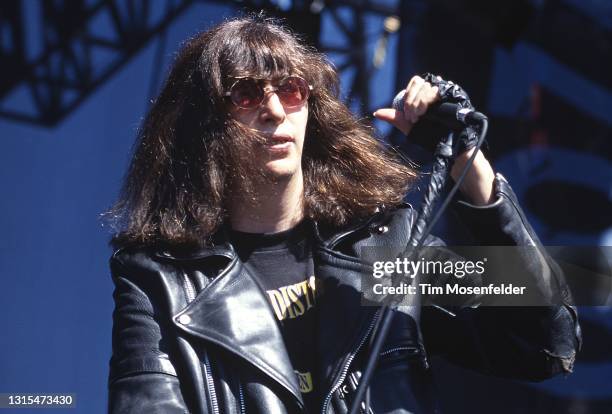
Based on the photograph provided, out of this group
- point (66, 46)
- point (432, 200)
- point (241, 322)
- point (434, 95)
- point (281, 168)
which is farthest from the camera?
point (66, 46)

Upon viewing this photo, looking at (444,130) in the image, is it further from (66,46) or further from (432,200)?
(66,46)

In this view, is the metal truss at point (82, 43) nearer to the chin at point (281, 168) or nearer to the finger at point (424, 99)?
the chin at point (281, 168)

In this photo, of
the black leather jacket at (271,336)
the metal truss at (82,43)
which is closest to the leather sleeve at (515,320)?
the black leather jacket at (271,336)

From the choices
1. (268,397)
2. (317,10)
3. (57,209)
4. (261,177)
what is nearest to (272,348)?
(268,397)

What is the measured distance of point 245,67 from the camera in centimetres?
172

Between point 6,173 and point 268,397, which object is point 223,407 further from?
point 6,173

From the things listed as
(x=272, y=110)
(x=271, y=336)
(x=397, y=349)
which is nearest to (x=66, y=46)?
(x=272, y=110)

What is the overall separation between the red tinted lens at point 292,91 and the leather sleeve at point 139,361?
1.59 feet

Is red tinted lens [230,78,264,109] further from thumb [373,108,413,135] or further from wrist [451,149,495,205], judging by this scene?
wrist [451,149,495,205]

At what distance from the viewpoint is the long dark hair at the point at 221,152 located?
1717 millimetres

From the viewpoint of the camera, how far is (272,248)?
1699 mm

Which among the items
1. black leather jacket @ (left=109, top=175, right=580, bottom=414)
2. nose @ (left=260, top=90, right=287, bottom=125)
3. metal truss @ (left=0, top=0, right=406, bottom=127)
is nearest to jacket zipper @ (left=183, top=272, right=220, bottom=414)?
black leather jacket @ (left=109, top=175, right=580, bottom=414)

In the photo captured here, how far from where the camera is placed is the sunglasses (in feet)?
5.59

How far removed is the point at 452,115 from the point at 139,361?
69cm
